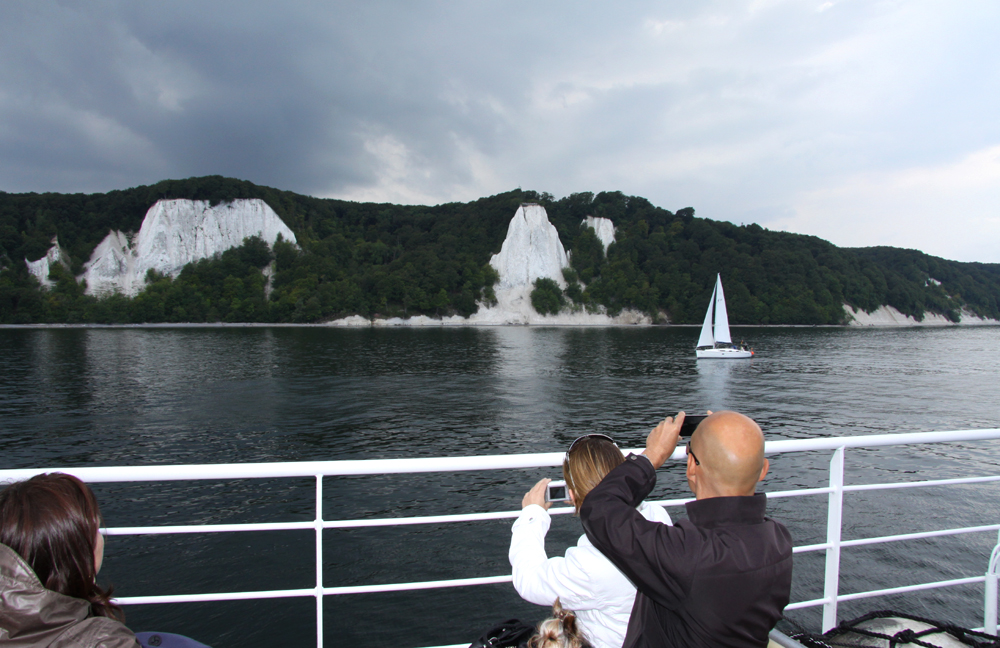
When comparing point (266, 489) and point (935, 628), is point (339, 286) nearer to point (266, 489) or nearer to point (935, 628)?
point (266, 489)

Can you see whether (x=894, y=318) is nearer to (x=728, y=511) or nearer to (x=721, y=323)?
(x=721, y=323)

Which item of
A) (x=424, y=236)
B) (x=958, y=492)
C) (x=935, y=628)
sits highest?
(x=424, y=236)

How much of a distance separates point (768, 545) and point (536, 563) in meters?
0.61

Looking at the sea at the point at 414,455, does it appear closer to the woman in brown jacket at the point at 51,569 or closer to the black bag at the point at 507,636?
the black bag at the point at 507,636

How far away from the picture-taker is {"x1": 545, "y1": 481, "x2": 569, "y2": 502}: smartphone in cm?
172

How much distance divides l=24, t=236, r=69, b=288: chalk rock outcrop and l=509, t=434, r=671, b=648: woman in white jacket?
404ft

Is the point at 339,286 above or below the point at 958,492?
above

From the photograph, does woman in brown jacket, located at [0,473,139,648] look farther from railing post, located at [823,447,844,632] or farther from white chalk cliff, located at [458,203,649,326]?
white chalk cliff, located at [458,203,649,326]

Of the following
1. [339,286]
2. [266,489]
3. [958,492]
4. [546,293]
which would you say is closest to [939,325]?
[546,293]

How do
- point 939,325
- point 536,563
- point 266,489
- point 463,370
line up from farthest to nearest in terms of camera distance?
1. point 939,325
2. point 463,370
3. point 266,489
4. point 536,563

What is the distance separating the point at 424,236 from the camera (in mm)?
130875

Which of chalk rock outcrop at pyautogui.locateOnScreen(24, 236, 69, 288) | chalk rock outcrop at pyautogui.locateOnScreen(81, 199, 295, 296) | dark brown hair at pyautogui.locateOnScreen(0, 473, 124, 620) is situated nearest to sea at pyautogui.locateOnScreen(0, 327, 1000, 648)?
dark brown hair at pyautogui.locateOnScreen(0, 473, 124, 620)

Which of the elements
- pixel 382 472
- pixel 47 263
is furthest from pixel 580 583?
pixel 47 263

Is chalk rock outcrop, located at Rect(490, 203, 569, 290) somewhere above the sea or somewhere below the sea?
above
